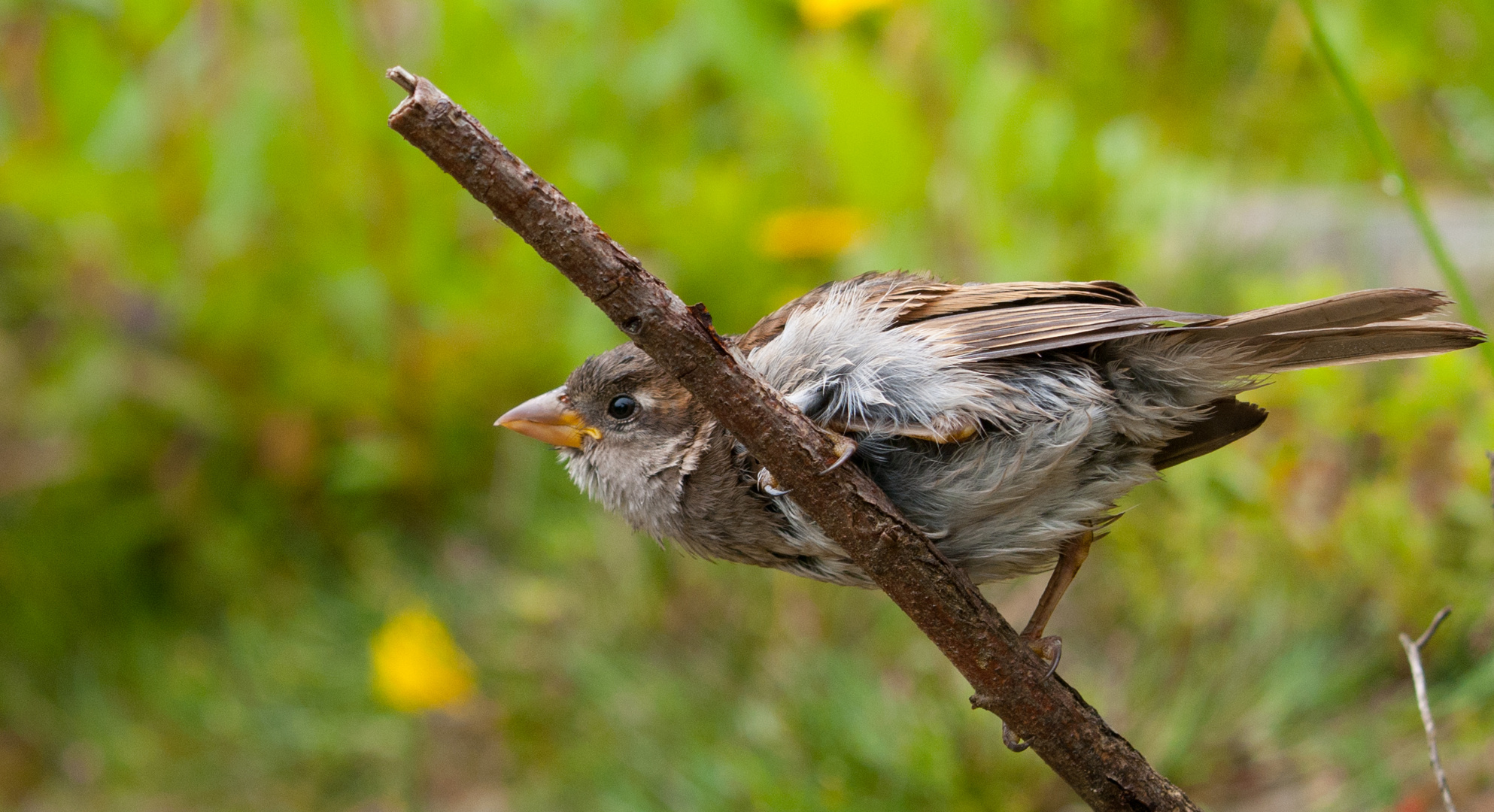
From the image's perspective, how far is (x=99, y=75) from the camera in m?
3.99

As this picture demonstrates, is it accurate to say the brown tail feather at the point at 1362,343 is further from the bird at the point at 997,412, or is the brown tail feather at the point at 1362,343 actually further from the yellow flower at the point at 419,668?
the yellow flower at the point at 419,668

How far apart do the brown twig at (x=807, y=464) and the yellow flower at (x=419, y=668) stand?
2449 millimetres

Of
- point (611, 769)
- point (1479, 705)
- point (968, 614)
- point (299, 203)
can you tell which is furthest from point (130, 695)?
point (1479, 705)

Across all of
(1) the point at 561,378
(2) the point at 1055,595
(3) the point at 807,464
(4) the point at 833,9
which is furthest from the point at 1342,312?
(1) the point at 561,378

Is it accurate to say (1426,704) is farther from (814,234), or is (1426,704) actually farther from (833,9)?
(833,9)

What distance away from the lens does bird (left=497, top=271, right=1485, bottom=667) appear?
5.85 ft

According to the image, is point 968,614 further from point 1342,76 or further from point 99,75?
point 99,75

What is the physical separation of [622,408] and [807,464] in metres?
0.82

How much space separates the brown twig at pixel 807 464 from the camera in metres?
1.27

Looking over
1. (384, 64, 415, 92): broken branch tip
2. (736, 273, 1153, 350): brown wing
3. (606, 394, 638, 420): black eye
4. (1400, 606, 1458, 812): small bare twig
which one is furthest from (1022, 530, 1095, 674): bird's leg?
(384, 64, 415, 92): broken branch tip

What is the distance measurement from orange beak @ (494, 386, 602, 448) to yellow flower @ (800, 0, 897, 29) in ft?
6.39

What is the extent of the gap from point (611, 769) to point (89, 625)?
9.00ft

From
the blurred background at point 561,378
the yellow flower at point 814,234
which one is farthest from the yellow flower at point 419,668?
the yellow flower at point 814,234

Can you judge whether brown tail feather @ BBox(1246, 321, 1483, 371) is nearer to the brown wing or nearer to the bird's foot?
the brown wing
